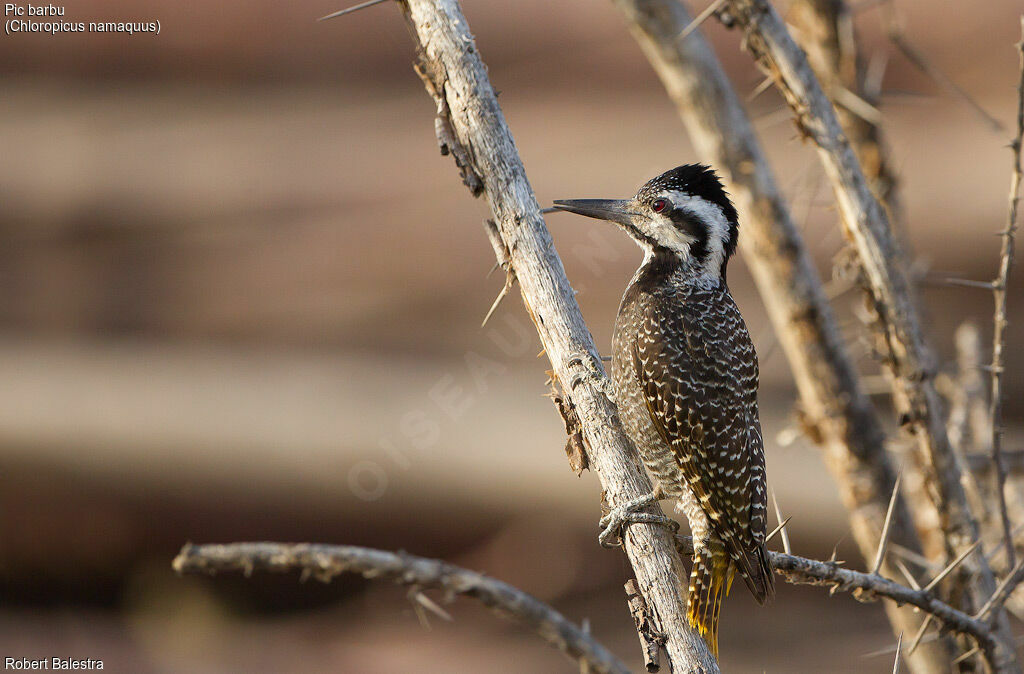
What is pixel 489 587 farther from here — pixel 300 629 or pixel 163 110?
pixel 163 110

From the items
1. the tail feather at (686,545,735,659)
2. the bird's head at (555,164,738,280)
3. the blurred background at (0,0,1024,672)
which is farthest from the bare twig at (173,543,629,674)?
the blurred background at (0,0,1024,672)

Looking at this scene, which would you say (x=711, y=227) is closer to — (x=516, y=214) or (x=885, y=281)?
(x=885, y=281)

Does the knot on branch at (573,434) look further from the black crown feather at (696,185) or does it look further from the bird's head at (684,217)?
the black crown feather at (696,185)

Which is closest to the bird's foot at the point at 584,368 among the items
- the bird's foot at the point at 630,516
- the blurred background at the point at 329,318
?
the bird's foot at the point at 630,516

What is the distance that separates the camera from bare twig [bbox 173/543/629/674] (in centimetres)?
141

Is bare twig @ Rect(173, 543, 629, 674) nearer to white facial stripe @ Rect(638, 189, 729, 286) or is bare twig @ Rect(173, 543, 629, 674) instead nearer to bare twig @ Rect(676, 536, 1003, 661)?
bare twig @ Rect(676, 536, 1003, 661)

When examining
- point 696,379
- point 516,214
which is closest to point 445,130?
point 516,214

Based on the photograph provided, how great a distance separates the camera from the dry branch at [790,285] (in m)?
→ 3.65

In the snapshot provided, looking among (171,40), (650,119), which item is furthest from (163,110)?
(650,119)

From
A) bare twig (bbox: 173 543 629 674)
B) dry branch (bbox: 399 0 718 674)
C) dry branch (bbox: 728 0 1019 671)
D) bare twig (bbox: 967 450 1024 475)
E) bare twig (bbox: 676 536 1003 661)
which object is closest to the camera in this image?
bare twig (bbox: 173 543 629 674)

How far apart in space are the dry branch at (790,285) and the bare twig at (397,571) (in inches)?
105

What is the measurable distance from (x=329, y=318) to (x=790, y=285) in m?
6.65

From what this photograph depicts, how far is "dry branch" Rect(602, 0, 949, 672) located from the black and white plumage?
175 mm

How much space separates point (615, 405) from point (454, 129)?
1.13 meters
